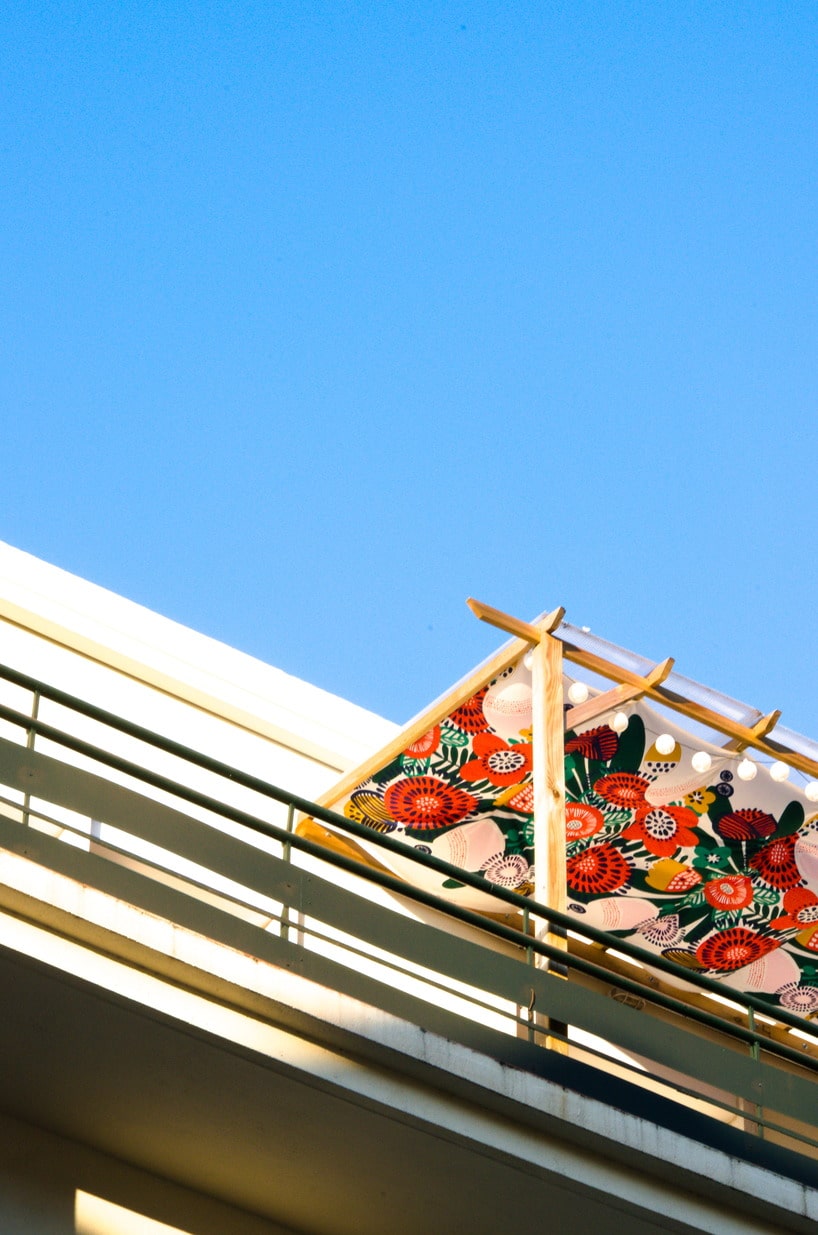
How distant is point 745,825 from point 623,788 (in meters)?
1.00

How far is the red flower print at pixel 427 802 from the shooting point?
1175 cm

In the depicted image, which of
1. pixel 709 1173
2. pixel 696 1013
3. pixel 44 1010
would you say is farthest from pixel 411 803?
pixel 44 1010

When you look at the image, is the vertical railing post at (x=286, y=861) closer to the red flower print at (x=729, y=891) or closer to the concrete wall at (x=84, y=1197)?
the concrete wall at (x=84, y=1197)

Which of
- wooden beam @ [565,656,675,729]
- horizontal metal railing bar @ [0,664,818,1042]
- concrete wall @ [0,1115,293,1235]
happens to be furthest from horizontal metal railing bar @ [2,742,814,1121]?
wooden beam @ [565,656,675,729]

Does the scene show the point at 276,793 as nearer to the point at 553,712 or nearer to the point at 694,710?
the point at 553,712

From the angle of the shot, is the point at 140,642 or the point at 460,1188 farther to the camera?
the point at 140,642

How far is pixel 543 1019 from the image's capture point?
9.75 meters

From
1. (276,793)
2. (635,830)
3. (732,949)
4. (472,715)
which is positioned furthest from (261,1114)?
(732,949)

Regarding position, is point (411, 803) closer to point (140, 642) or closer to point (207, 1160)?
point (140, 642)

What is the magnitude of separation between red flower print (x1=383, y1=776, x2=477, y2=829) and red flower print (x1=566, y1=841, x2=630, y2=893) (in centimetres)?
91

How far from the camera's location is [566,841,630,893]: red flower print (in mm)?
12109

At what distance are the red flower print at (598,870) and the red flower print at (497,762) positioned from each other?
2.87 feet

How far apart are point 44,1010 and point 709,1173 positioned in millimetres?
3313

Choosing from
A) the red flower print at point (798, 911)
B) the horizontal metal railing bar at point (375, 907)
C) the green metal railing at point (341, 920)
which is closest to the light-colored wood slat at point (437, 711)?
the green metal railing at point (341, 920)
